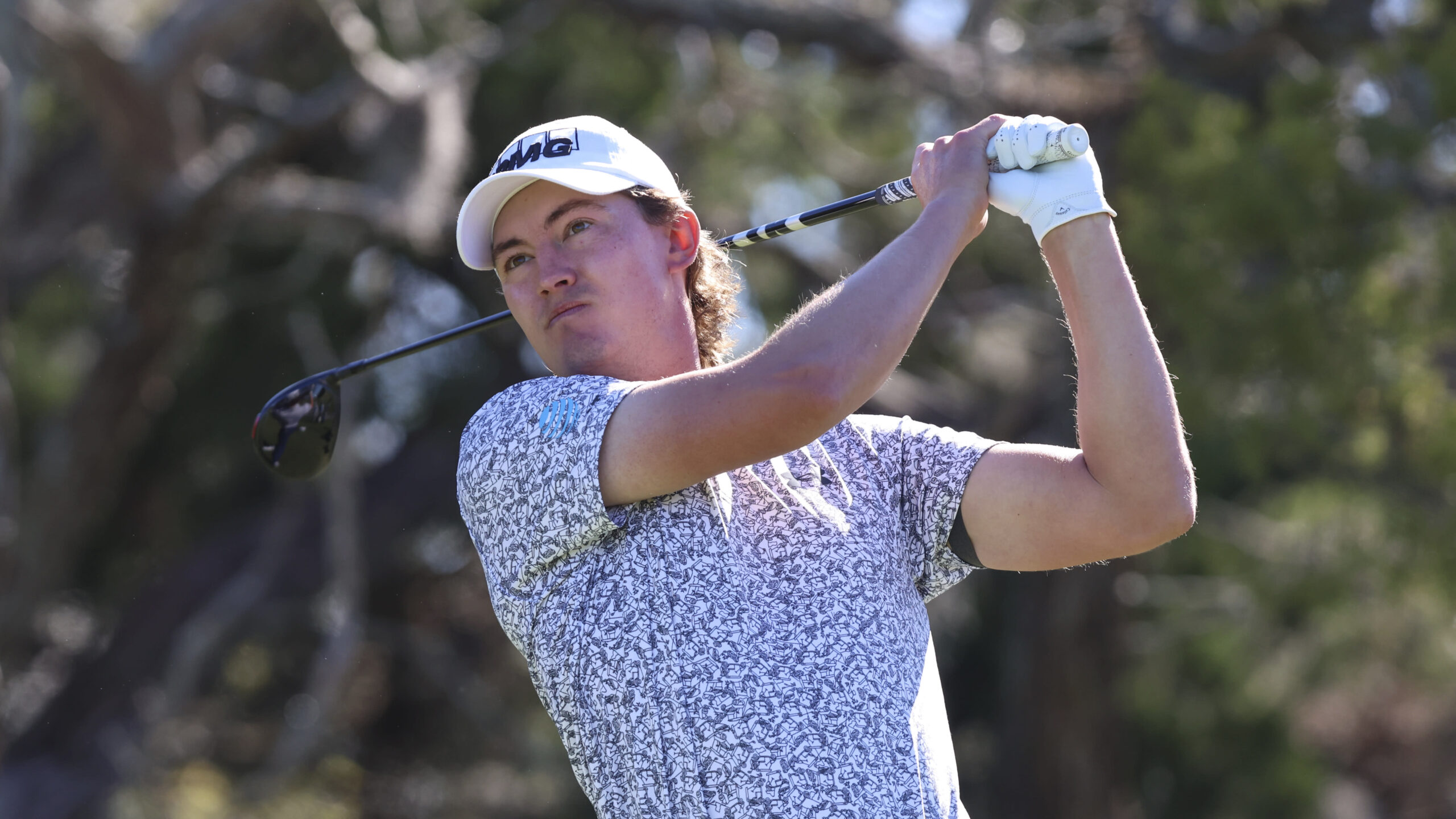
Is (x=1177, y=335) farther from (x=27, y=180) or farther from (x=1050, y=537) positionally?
(x=27, y=180)

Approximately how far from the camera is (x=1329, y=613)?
21.7 feet

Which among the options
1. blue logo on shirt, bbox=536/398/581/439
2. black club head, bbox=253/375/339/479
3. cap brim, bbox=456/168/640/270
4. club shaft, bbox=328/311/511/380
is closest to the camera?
blue logo on shirt, bbox=536/398/581/439

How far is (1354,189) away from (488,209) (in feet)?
12.5

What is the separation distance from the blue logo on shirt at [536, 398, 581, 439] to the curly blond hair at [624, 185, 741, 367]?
32 centimetres

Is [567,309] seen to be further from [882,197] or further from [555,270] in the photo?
[882,197]

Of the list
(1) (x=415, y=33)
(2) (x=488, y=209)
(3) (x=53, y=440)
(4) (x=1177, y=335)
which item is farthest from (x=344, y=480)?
(2) (x=488, y=209)

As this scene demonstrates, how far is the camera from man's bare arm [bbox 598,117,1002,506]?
1421 mm

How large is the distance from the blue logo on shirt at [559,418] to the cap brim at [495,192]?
0.29m

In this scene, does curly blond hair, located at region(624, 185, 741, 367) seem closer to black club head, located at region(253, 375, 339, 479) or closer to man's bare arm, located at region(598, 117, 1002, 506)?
man's bare arm, located at region(598, 117, 1002, 506)

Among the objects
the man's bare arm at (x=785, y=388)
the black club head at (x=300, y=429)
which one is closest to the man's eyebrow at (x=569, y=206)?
the man's bare arm at (x=785, y=388)

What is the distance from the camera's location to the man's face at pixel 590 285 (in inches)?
67.2

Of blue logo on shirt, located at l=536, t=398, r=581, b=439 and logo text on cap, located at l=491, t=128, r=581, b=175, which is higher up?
logo text on cap, located at l=491, t=128, r=581, b=175

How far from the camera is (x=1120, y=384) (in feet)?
5.26

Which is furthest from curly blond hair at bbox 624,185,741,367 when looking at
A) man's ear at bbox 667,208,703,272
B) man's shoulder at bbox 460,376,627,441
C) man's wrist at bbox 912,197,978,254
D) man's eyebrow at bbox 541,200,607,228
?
man's wrist at bbox 912,197,978,254
